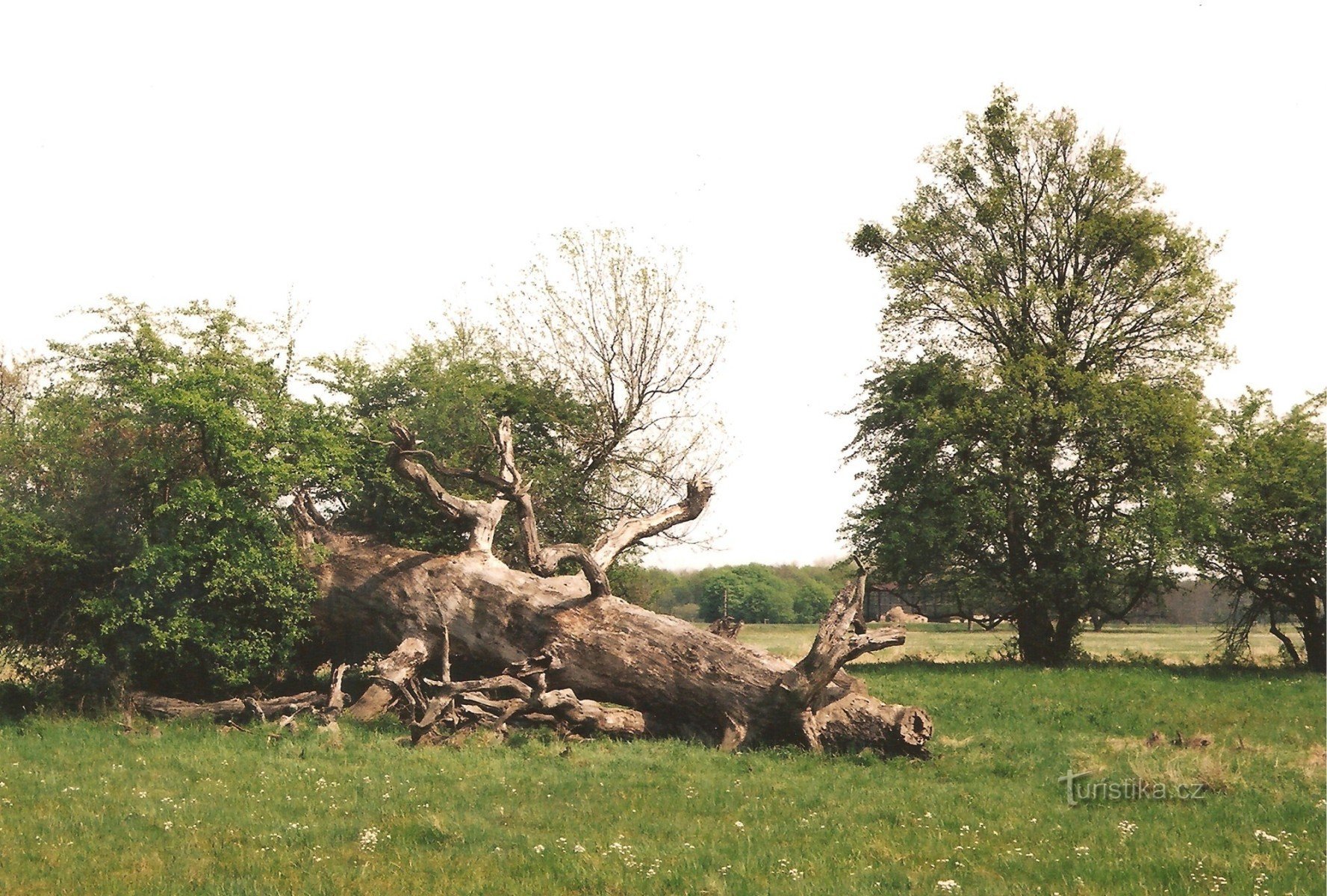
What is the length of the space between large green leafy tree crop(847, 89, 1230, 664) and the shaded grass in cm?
1154

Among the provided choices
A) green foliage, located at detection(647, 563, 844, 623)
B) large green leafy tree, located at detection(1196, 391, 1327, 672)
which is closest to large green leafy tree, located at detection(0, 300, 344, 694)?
large green leafy tree, located at detection(1196, 391, 1327, 672)

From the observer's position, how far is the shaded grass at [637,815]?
28.1 feet

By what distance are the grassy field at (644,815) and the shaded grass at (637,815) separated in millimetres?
42

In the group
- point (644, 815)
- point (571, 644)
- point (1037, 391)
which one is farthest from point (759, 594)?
point (644, 815)

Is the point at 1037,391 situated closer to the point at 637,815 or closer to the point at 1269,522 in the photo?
the point at 1269,522

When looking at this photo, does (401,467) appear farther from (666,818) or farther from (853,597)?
(666,818)

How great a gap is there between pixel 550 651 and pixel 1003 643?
23871 mm

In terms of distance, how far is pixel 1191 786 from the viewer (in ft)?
40.0

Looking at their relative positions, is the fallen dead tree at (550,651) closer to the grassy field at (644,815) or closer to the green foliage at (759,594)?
the grassy field at (644,815)

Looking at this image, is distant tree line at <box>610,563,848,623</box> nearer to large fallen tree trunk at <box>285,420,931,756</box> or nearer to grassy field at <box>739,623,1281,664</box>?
grassy field at <box>739,623,1281,664</box>

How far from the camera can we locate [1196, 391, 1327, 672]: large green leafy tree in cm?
2656

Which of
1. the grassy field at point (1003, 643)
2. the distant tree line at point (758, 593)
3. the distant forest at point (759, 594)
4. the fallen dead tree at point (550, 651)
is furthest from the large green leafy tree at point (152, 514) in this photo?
the distant tree line at point (758, 593)

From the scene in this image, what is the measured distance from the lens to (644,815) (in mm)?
10930

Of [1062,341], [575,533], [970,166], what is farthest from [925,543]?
[970,166]
